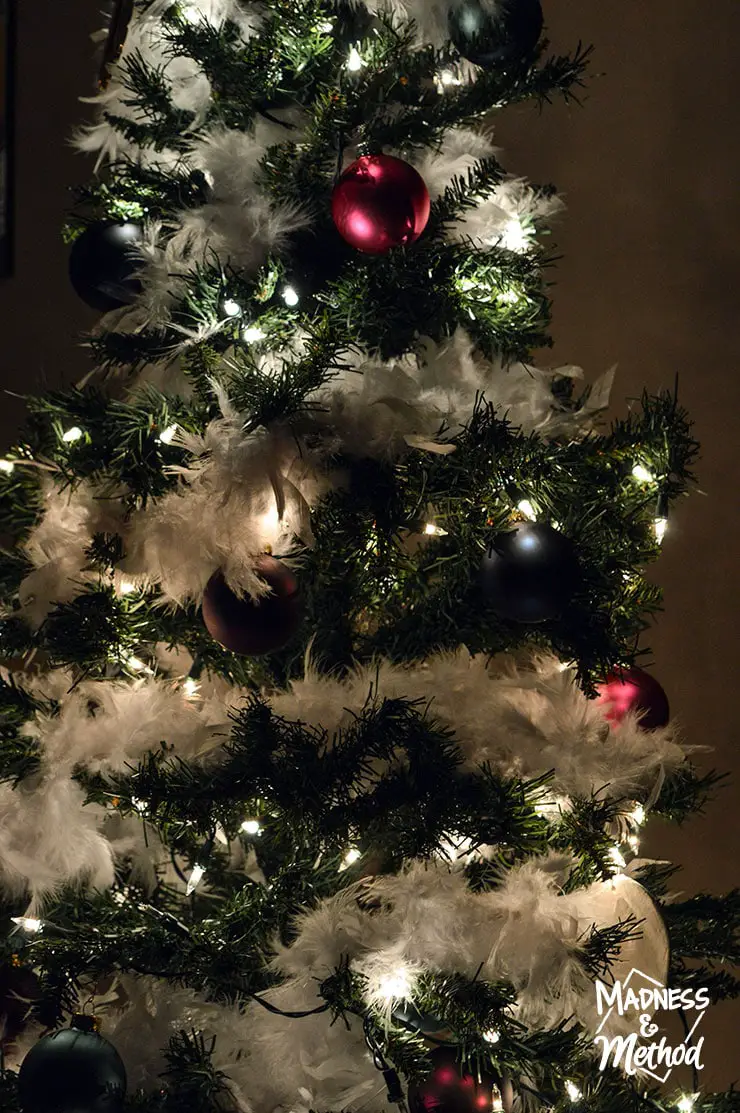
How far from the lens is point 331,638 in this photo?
958 millimetres

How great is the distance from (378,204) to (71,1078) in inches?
31.2

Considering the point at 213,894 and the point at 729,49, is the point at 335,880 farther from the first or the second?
the point at 729,49

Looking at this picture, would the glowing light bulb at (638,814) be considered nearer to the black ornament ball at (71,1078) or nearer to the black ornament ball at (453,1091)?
the black ornament ball at (453,1091)

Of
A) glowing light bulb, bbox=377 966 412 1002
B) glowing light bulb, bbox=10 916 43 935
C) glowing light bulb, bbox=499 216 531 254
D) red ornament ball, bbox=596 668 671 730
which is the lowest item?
glowing light bulb, bbox=10 916 43 935

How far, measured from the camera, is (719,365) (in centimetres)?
183

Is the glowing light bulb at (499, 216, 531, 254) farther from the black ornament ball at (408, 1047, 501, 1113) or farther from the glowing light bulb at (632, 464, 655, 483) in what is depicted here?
the black ornament ball at (408, 1047, 501, 1113)

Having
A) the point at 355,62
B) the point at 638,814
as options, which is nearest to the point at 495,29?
the point at 355,62

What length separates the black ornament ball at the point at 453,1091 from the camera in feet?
2.46

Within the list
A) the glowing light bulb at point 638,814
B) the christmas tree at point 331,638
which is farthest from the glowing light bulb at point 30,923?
the glowing light bulb at point 638,814

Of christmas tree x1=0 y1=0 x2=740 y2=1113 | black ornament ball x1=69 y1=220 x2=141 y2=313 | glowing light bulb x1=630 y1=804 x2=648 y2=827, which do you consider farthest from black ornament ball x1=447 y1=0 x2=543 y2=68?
glowing light bulb x1=630 y1=804 x2=648 y2=827

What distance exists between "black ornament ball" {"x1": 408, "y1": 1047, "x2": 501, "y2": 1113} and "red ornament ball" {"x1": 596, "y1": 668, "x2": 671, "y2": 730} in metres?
0.36

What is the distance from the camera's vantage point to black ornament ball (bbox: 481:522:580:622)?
2.62ft

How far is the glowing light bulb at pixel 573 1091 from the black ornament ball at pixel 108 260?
887 millimetres

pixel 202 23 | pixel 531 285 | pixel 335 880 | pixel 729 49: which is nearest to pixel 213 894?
pixel 335 880
